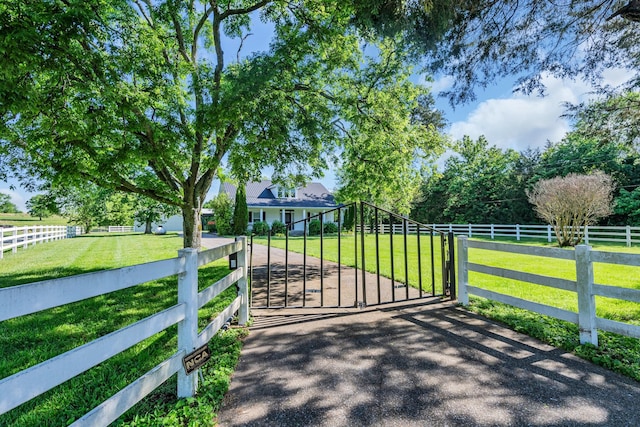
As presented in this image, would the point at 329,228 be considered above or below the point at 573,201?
below

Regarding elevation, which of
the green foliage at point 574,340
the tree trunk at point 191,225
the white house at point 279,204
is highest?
the white house at point 279,204

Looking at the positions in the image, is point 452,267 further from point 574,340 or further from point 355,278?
point 574,340

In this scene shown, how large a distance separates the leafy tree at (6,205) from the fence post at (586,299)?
8759 cm

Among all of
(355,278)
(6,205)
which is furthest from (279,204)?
(6,205)

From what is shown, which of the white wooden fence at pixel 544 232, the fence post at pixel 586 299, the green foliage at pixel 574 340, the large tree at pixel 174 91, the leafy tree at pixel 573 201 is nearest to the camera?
the green foliage at pixel 574 340

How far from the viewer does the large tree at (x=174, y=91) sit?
432cm

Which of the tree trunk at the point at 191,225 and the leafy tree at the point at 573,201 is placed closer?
the tree trunk at the point at 191,225

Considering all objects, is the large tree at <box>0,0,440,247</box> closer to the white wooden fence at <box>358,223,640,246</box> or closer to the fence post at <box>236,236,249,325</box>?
the fence post at <box>236,236,249,325</box>

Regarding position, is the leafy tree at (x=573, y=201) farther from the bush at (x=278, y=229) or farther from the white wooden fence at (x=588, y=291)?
the white wooden fence at (x=588, y=291)

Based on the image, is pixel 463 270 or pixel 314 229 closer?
pixel 463 270

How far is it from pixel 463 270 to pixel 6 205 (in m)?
92.2

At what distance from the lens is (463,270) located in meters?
5.27

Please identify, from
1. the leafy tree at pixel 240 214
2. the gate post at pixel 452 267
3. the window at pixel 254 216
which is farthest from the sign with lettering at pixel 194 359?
the window at pixel 254 216

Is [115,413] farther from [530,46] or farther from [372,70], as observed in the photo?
[372,70]
